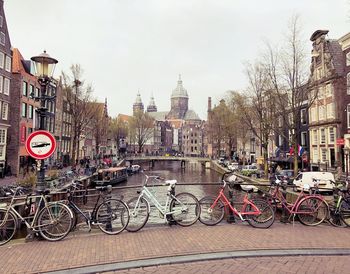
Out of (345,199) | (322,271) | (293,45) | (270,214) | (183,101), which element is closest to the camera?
(322,271)

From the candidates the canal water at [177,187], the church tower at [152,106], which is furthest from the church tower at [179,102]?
the canal water at [177,187]

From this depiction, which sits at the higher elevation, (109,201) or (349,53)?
(349,53)

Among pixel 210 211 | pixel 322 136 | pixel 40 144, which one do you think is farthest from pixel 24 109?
pixel 322 136

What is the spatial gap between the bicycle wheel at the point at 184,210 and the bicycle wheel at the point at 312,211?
2918mm

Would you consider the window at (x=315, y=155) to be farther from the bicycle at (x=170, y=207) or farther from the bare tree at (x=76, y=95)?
the bicycle at (x=170, y=207)

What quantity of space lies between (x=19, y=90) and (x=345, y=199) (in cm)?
3659

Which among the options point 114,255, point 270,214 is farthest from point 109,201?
point 270,214

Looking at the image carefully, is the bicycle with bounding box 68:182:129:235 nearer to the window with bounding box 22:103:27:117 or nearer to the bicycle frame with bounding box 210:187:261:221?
the bicycle frame with bounding box 210:187:261:221

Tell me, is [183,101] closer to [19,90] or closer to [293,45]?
[19,90]

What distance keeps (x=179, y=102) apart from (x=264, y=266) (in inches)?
6462

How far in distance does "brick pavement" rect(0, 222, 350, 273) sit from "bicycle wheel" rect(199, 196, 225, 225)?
229mm

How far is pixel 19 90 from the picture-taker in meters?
36.0

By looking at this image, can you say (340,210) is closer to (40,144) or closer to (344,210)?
(344,210)

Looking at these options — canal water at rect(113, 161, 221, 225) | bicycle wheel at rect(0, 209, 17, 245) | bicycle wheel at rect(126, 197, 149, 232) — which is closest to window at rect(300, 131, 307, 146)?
canal water at rect(113, 161, 221, 225)
